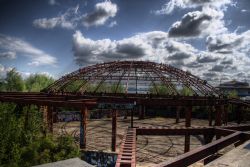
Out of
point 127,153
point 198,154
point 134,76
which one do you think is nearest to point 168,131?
point 198,154

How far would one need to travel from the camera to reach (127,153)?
3.68 m

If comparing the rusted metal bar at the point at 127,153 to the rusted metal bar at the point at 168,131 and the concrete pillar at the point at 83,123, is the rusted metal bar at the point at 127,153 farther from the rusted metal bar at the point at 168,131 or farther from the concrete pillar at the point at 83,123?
the concrete pillar at the point at 83,123

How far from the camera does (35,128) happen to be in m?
14.1

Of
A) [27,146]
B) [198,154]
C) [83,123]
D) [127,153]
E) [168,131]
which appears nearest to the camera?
[127,153]

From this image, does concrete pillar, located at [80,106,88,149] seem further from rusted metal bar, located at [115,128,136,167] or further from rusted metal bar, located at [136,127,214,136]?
rusted metal bar, located at [115,128,136,167]

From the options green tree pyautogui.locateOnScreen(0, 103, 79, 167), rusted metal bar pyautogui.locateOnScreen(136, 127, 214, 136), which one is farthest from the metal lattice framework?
rusted metal bar pyautogui.locateOnScreen(136, 127, 214, 136)

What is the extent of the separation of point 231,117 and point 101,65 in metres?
24.4

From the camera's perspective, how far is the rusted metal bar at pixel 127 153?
10.4ft

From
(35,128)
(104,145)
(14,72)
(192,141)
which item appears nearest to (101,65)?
(104,145)

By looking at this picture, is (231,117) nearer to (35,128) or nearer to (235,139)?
(35,128)

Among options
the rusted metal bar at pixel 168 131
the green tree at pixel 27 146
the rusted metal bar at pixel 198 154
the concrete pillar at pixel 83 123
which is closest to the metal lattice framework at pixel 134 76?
the concrete pillar at pixel 83 123

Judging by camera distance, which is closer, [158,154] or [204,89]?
[158,154]

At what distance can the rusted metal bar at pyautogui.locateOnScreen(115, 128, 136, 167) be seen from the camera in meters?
3.18

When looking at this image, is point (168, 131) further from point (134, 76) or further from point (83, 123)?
point (134, 76)
